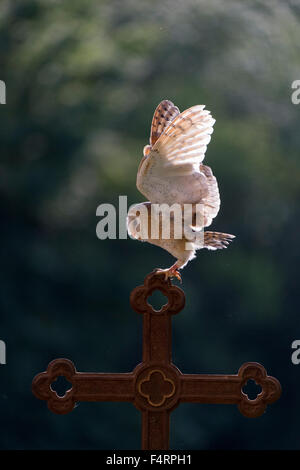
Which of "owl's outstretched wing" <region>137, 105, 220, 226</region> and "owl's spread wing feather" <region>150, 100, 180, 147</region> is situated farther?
"owl's spread wing feather" <region>150, 100, 180, 147</region>

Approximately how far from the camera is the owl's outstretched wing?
1423 millimetres

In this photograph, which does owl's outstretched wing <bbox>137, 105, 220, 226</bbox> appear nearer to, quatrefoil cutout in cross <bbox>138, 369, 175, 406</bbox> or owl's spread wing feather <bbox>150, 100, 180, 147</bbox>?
owl's spread wing feather <bbox>150, 100, 180, 147</bbox>

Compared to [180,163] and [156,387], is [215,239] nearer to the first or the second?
[180,163]

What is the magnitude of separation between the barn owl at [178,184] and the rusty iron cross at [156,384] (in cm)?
9

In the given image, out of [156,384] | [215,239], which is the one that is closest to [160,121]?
[215,239]

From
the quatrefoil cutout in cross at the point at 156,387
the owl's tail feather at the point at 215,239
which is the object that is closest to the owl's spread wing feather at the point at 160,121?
the owl's tail feather at the point at 215,239

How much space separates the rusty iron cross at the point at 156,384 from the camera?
1424 millimetres

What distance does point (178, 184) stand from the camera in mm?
1479

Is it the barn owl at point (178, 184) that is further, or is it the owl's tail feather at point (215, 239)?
the owl's tail feather at point (215, 239)

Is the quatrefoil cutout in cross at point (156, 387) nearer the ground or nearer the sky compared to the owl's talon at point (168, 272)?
nearer the ground

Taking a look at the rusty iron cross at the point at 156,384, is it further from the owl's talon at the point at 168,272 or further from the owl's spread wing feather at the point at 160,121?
the owl's spread wing feather at the point at 160,121

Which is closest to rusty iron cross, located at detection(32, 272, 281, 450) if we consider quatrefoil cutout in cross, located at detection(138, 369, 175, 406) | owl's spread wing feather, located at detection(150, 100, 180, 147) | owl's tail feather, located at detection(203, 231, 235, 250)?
quatrefoil cutout in cross, located at detection(138, 369, 175, 406)

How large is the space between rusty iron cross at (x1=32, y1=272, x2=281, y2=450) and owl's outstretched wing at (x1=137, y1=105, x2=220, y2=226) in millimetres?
206

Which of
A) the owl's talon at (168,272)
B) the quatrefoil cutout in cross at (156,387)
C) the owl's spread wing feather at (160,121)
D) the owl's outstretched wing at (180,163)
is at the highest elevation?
the owl's spread wing feather at (160,121)
